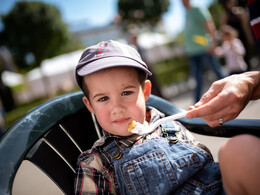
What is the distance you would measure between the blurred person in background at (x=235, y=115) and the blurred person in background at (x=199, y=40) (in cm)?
235

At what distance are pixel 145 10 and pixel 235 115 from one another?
21946mm

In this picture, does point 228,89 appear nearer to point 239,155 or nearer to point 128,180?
point 239,155

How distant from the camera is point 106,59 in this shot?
92cm

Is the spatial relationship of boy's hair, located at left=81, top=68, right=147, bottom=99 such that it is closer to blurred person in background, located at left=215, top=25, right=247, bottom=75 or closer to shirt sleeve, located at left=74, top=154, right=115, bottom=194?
shirt sleeve, located at left=74, top=154, right=115, bottom=194

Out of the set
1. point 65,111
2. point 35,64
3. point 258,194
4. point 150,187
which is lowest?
point 35,64

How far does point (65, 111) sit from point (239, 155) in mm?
804

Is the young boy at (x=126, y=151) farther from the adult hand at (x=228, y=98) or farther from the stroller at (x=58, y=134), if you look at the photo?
the adult hand at (x=228, y=98)

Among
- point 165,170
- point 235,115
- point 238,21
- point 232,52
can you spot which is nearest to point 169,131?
point 165,170

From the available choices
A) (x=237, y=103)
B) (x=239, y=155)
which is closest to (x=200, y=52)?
(x=237, y=103)

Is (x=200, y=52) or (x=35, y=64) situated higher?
(x=200, y=52)

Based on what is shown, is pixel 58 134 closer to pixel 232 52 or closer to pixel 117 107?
pixel 117 107

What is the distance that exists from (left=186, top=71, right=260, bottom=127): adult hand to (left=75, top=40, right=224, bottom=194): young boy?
0.76 feet

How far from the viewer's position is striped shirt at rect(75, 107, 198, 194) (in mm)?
902

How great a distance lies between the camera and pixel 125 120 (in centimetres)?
93
